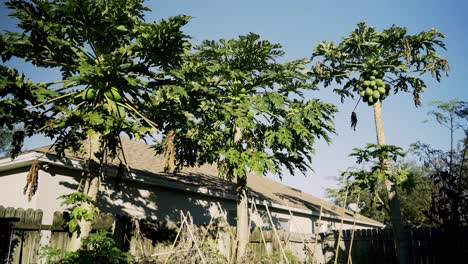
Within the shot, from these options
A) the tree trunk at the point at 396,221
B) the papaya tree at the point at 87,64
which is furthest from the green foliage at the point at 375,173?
the papaya tree at the point at 87,64

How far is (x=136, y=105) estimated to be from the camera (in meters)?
7.82

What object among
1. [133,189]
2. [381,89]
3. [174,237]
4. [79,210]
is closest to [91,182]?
[79,210]

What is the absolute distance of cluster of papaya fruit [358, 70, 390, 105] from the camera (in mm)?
9086

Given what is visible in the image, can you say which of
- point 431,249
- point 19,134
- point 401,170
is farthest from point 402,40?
point 19,134

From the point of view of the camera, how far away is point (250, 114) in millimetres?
10797

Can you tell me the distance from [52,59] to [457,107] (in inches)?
→ 818

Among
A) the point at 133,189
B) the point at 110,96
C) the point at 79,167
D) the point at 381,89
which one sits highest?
the point at 381,89

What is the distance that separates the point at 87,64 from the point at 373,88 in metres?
7.13

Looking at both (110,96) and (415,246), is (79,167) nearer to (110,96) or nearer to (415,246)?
(110,96)

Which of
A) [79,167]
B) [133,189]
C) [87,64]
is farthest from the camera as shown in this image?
[133,189]

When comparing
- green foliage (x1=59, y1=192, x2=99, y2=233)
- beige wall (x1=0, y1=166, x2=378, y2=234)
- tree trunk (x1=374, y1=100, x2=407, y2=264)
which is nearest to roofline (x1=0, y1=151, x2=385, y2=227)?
beige wall (x1=0, y1=166, x2=378, y2=234)

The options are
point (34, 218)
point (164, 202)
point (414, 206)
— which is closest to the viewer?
point (34, 218)

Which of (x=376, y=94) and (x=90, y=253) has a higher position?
(x=376, y=94)

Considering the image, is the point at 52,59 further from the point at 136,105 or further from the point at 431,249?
the point at 431,249
